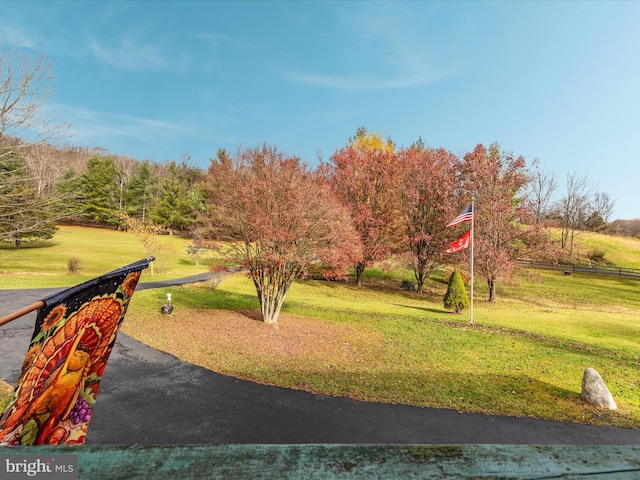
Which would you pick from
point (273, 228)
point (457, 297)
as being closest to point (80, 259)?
point (273, 228)

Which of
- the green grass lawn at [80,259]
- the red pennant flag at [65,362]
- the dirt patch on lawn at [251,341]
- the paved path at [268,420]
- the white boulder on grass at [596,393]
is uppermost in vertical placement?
the red pennant flag at [65,362]

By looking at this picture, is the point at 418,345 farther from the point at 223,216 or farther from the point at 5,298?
the point at 5,298

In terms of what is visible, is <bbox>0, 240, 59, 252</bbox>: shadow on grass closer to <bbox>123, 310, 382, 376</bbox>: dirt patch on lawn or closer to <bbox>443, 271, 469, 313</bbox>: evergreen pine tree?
<bbox>123, 310, 382, 376</bbox>: dirt patch on lawn

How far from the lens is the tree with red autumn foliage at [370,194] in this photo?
2489 cm

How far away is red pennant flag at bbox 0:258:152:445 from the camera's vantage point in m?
1.71

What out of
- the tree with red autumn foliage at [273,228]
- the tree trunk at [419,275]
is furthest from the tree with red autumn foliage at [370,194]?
the tree with red autumn foliage at [273,228]

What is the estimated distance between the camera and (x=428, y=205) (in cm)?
2500

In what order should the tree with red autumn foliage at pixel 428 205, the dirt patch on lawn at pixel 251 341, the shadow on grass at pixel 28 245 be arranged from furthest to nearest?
the shadow on grass at pixel 28 245
the tree with red autumn foliage at pixel 428 205
the dirt patch on lawn at pixel 251 341

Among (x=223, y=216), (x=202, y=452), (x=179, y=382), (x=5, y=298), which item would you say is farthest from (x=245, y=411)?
(x=5, y=298)

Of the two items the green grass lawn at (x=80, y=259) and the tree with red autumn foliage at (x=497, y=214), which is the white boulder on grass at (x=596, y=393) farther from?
the green grass lawn at (x=80, y=259)

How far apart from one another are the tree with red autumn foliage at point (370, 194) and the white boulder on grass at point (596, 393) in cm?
1733

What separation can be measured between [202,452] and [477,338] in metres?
12.9

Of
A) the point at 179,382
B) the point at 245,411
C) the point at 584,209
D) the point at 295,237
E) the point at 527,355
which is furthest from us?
the point at 584,209

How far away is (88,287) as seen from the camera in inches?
75.9
